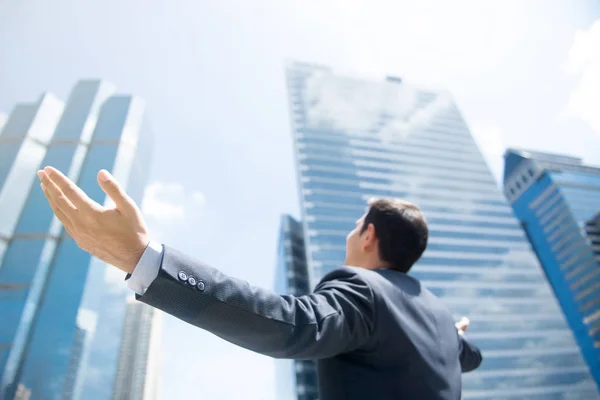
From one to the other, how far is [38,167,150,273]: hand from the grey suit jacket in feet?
0.27

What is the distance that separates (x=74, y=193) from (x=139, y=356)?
10627mm

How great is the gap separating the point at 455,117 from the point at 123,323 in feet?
237

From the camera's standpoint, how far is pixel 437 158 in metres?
61.1

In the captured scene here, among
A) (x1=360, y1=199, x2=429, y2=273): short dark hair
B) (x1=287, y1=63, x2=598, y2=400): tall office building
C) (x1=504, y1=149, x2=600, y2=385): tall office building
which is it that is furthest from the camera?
(x1=504, y1=149, x2=600, y2=385): tall office building

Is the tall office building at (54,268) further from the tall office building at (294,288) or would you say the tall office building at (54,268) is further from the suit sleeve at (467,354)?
the tall office building at (294,288)

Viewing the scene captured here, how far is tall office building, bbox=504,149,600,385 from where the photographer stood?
54.5 metres

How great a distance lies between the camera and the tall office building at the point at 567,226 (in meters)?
54.5

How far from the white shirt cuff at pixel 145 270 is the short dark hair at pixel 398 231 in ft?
2.78

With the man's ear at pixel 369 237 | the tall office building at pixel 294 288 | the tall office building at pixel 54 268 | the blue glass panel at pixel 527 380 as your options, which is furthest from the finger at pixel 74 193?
the blue glass panel at pixel 527 380

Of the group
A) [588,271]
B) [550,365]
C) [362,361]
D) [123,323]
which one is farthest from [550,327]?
[362,361]

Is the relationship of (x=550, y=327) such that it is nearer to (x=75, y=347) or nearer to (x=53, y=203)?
(x=75, y=347)

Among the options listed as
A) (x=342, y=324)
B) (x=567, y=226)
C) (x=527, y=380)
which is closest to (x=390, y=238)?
(x=342, y=324)

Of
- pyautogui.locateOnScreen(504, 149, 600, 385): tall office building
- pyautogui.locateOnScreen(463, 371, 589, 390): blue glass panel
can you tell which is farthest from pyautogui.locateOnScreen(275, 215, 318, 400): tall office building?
pyautogui.locateOnScreen(504, 149, 600, 385): tall office building

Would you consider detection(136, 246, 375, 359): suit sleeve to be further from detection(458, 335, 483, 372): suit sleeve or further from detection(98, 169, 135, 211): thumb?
detection(458, 335, 483, 372): suit sleeve
